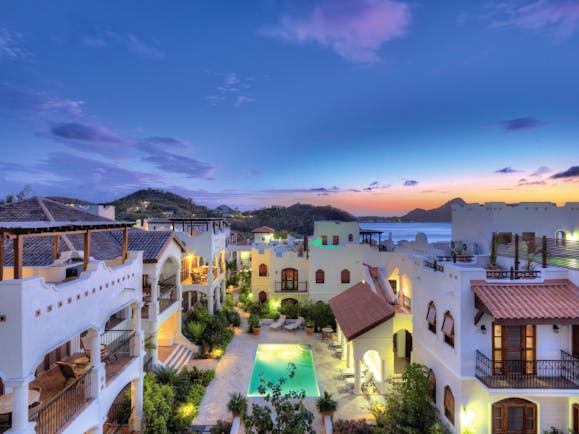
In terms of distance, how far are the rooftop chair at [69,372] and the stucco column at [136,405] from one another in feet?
7.81

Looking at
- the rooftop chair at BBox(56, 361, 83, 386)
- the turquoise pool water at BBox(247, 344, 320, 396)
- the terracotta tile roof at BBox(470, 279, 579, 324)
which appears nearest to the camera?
the rooftop chair at BBox(56, 361, 83, 386)

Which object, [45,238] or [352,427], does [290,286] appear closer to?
[352,427]

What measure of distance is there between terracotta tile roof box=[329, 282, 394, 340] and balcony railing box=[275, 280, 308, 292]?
7103mm

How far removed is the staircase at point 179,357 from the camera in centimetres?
1642

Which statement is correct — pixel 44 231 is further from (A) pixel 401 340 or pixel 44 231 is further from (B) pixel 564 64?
(B) pixel 564 64

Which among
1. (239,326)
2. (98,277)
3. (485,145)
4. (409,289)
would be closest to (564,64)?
(485,145)

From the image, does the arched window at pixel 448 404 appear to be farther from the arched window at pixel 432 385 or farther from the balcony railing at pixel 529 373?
the balcony railing at pixel 529 373

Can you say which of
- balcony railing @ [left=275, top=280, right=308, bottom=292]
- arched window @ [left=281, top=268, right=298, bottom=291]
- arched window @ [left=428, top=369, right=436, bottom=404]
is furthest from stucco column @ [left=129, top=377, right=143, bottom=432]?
arched window @ [left=281, top=268, right=298, bottom=291]

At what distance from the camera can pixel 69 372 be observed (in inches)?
371

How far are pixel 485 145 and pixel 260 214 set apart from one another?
8321 cm

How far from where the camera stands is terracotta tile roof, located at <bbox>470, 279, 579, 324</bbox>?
375 inches

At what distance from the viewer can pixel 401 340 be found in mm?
18422

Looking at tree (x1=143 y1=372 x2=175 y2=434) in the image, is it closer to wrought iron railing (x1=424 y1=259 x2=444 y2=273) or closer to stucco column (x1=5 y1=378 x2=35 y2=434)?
stucco column (x1=5 y1=378 x2=35 y2=434)

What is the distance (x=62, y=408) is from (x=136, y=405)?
4109 mm
